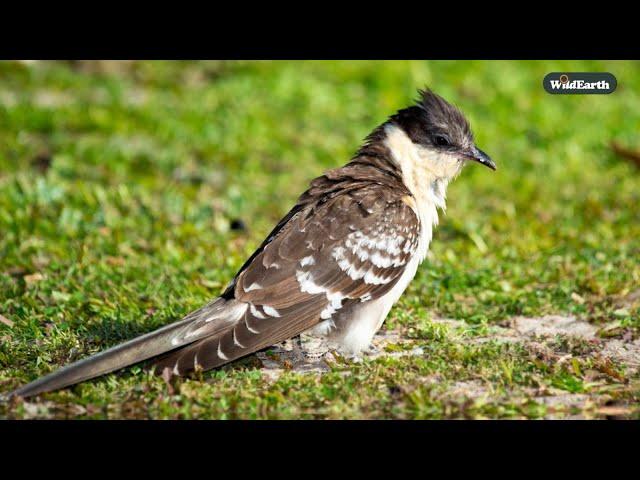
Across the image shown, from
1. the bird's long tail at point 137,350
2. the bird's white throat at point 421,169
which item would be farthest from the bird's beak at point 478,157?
the bird's long tail at point 137,350

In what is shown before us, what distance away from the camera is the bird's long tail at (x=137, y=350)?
5.50 meters

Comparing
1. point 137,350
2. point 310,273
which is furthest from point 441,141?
point 137,350

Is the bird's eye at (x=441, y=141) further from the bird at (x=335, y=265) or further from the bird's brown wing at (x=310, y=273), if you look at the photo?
the bird's brown wing at (x=310, y=273)

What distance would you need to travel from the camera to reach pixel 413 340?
6.57 metres

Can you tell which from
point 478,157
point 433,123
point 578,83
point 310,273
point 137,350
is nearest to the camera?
point 137,350

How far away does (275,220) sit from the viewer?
31.4 ft

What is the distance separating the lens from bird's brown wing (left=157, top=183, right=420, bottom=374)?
582cm

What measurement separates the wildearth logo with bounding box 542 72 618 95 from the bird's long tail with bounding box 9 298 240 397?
19.9 ft

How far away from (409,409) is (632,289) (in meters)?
2.92

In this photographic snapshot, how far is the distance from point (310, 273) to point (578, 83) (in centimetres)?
646

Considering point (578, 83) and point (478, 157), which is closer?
point (478, 157)

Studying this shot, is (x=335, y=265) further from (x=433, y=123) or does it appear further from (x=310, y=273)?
(x=433, y=123)

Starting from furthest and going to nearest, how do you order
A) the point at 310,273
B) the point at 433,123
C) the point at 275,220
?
the point at 275,220 → the point at 433,123 → the point at 310,273

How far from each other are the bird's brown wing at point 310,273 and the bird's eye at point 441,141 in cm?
74
